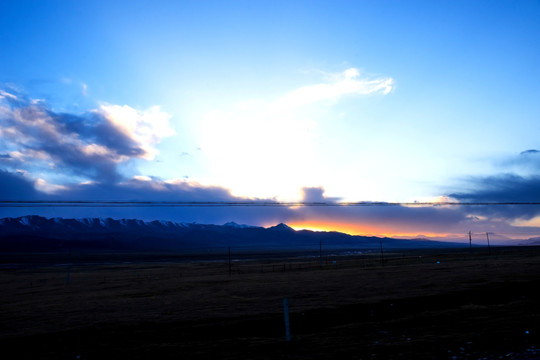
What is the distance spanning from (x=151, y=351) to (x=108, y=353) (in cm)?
193

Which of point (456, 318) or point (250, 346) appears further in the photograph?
point (456, 318)

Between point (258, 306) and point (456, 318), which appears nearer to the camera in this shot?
point (456, 318)

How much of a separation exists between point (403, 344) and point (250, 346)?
5763 millimetres

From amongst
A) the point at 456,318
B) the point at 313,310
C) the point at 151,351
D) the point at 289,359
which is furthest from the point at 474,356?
the point at 313,310

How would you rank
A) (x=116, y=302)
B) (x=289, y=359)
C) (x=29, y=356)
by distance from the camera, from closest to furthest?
(x=289, y=359) < (x=29, y=356) < (x=116, y=302)

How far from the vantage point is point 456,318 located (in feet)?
60.5

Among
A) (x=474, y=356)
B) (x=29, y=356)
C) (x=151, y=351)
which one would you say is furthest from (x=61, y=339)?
(x=474, y=356)

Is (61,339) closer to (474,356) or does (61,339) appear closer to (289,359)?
(289,359)

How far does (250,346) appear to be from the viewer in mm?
15516

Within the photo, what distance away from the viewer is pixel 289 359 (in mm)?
13062

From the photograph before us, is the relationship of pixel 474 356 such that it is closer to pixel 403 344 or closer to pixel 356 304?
pixel 403 344

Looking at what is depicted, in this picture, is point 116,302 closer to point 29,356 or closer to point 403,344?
point 29,356

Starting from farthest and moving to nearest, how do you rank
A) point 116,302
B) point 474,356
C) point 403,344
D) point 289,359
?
point 116,302 → point 403,344 → point 289,359 → point 474,356

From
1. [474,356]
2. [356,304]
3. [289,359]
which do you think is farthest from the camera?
[356,304]
